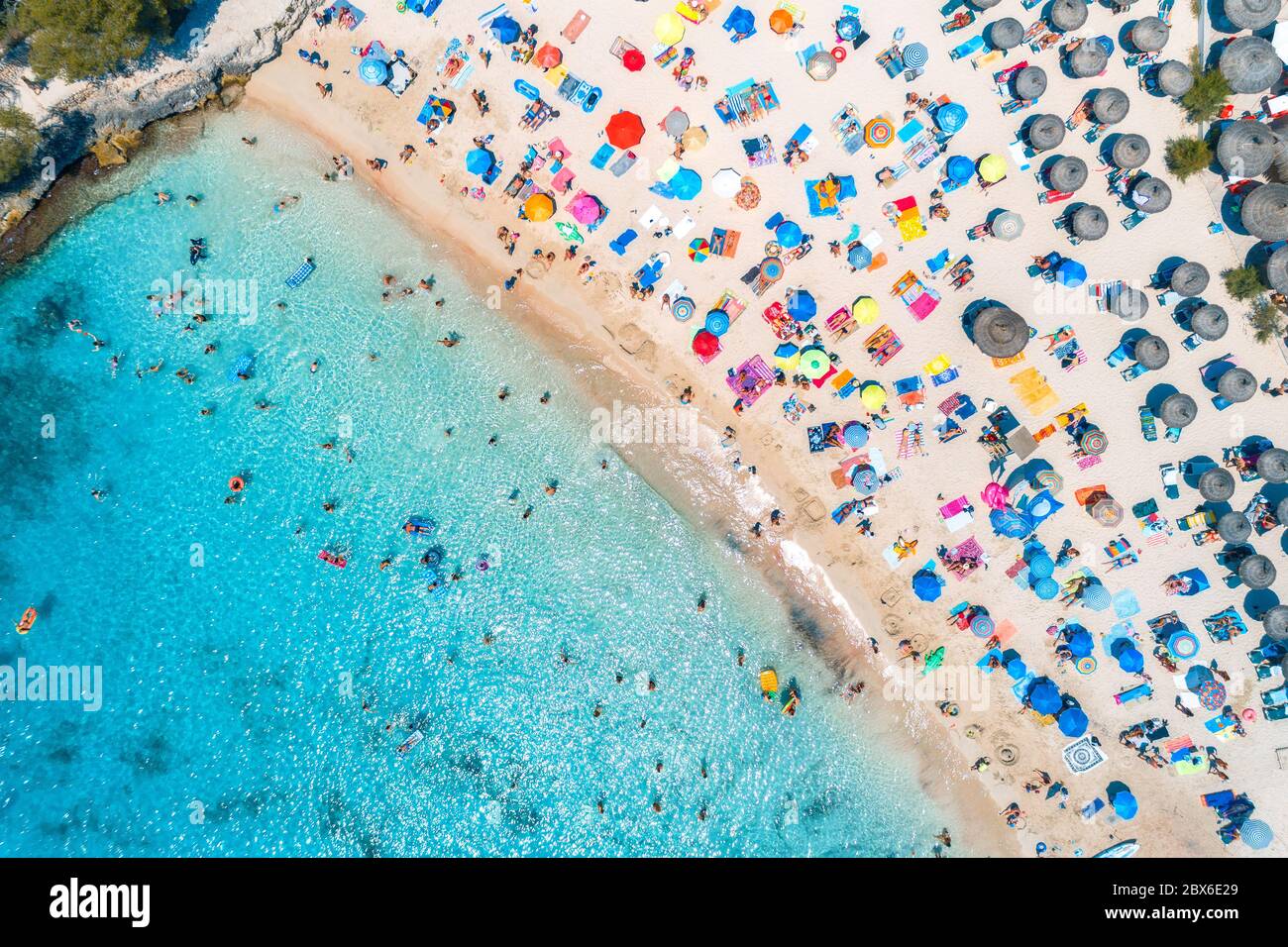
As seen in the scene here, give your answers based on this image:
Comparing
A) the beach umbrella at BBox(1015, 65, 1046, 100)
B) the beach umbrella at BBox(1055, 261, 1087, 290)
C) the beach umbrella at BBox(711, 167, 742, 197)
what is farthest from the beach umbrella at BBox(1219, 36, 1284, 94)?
the beach umbrella at BBox(711, 167, 742, 197)

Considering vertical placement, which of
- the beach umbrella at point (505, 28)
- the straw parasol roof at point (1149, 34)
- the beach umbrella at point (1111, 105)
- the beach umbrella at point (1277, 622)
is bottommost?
the beach umbrella at point (1277, 622)

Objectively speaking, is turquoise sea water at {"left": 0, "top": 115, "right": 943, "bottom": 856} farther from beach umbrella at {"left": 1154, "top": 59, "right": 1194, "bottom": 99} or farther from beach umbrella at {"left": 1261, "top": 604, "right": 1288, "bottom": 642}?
beach umbrella at {"left": 1154, "top": 59, "right": 1194, "bottom": 99}

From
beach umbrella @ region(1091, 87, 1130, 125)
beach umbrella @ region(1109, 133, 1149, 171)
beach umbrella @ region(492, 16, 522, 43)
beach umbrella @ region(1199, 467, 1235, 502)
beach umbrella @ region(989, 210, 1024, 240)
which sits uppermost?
beach umbrella @ region(492, 16, 522, 43)

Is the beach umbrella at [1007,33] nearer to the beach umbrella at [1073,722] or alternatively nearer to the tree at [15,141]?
the beach umbrella at [1073,722]

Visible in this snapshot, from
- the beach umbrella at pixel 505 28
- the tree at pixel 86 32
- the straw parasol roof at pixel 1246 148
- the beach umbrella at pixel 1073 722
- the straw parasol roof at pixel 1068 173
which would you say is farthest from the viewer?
the beach umbrella at pixel 1073 722

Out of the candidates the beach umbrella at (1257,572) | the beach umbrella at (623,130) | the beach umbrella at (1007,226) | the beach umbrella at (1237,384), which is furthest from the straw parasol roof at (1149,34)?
the beach umbrella at (1257,572)

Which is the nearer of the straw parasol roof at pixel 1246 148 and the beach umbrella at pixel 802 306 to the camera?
the straw parasol roof at pixel 1246 148
